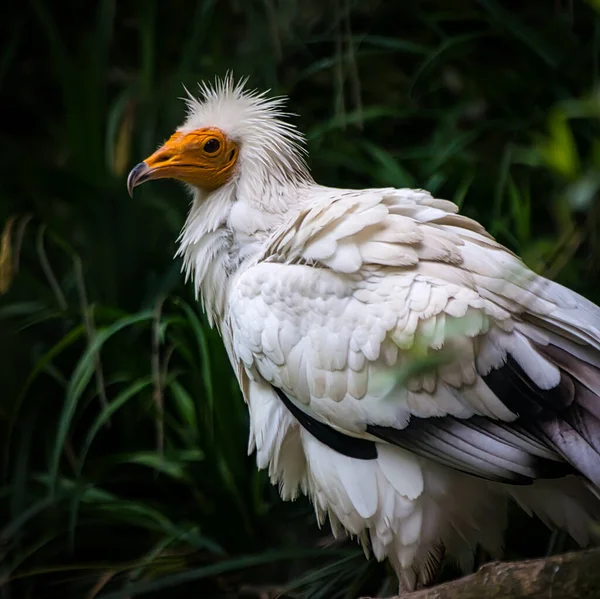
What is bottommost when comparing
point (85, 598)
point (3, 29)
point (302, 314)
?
point (85, 598)

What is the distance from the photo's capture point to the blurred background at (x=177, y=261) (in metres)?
3.61

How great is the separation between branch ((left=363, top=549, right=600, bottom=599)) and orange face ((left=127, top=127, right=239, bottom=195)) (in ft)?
5.13

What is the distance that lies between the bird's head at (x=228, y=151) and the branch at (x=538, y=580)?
1.47 m

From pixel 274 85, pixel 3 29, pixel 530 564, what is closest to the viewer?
pixel 530 564

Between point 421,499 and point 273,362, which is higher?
point 273,362

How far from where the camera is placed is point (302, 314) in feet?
8.71

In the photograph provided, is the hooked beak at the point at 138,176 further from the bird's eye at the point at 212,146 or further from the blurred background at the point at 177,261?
the blurred background at the point at 177,261

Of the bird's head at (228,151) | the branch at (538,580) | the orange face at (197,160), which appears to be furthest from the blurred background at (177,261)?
the branch at (538,580)

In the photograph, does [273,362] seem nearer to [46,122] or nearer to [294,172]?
[294,172]

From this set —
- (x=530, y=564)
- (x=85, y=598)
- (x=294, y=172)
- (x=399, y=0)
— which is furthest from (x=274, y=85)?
(x=530, y=564)

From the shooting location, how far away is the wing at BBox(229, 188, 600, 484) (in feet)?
8.03

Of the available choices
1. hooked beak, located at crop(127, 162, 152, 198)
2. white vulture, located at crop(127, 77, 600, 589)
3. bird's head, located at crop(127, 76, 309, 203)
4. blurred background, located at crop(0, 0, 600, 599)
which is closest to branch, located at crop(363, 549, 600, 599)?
white vulture, located at crop(127, 77, 600, 589)

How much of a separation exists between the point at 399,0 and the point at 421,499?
2879 mm

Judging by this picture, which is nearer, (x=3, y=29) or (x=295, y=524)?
(x=295, y=524)
